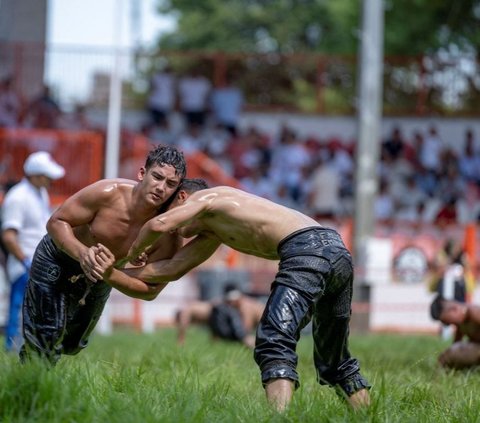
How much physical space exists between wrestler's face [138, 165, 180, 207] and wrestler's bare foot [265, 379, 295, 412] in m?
1.28

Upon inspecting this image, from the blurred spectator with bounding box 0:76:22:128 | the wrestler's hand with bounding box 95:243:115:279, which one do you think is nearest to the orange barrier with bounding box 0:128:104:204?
the blurred spectator with bounding box 0:76:22:128

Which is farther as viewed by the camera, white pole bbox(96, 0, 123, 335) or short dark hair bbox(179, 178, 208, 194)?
white pole bbox(96, 0, 123, 335)

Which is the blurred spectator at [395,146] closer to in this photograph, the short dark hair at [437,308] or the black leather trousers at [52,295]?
the short dark hair at [437,308]

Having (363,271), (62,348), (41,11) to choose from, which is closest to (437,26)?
(41,11)

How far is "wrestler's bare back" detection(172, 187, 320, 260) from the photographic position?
6547 millimetres

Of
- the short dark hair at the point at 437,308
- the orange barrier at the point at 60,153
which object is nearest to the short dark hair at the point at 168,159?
the short dark hair at the point at 437,308

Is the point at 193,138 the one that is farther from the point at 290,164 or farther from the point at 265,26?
the point at 265,26

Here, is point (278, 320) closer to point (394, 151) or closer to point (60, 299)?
point (60, 299)

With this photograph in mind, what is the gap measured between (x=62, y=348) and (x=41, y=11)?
1595 cm

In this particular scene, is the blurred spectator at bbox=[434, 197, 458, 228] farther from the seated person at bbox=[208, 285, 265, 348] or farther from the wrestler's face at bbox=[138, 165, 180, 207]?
the wrestler's face at bbox=[138, 165, 180, 207]

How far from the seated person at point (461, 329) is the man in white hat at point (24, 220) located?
11.8 ft

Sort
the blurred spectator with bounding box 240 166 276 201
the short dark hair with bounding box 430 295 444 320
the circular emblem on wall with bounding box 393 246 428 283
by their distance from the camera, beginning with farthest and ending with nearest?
the blurred spectator with bounding box 240 166 276 201 < the circular emblem on wall with bounding box 393 246 428 283 < the short dark hair with bounding box 430 295 444 320

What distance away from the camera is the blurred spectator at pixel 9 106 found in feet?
66.9

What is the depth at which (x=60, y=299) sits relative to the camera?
7277 mm
